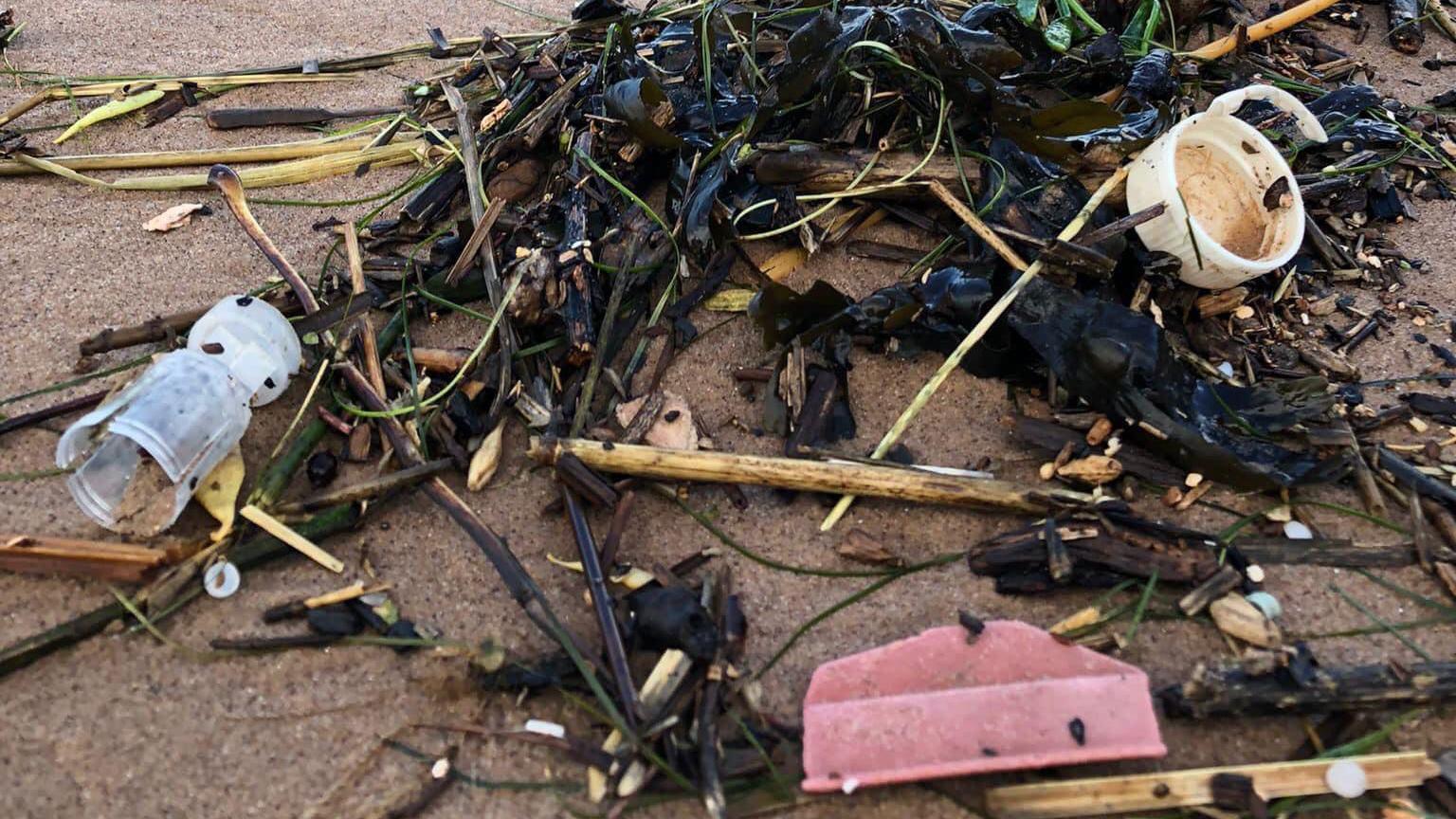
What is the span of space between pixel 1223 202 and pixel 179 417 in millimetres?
2950

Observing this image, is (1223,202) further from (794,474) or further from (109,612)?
(109,612)

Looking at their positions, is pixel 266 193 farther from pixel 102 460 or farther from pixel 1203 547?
pixel 1203 547

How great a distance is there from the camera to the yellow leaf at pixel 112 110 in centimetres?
361

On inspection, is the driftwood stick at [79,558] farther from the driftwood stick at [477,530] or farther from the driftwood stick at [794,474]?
the driftwood stick at [794,474]

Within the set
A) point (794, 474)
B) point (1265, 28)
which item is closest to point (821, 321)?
point (794, 474)

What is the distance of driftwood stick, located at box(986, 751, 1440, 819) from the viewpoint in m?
1.82

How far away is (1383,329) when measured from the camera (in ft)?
9.46

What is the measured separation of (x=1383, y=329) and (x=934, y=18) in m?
1.67

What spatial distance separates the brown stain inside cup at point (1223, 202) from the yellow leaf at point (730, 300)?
133cm

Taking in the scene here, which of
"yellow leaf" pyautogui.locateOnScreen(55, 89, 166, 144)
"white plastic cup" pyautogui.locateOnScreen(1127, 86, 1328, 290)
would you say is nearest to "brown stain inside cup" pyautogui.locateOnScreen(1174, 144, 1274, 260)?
"white plastic cup" pyautogui.locateOnScreen(1127, 86, 1328, 290)

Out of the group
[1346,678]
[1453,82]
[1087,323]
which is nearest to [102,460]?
[1087,323]

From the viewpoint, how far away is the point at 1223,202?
2865mm

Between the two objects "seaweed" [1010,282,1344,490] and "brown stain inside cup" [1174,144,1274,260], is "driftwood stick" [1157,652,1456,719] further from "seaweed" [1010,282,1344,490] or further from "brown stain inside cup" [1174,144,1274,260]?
"brown stain inside cup" [1174,144,1274,260]

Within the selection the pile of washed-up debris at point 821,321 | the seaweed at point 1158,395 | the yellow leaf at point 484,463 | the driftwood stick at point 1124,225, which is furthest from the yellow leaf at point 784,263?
the yellow leaf at point 484,463
